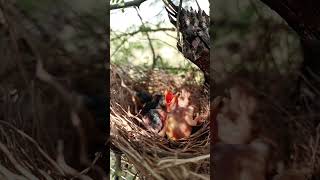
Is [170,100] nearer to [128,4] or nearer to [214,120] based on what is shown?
[214,120]

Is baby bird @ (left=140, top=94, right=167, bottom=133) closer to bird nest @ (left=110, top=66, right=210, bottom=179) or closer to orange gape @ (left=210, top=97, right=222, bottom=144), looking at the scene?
bird nest @ (left=110, top=66, right=210, bottom=179)

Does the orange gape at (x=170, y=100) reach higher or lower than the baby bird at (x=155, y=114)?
higher

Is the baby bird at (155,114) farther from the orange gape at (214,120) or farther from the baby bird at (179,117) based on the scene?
the orange gape at (214,120)

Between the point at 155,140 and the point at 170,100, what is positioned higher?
the point at 170,100

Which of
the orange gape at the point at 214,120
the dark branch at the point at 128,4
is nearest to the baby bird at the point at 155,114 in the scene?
the orange gape at the point at 214,120

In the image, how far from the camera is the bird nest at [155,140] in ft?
4.17

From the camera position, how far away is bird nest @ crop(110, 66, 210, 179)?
1.27m

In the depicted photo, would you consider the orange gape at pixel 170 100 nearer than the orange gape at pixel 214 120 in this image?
No

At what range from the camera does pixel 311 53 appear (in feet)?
3.88

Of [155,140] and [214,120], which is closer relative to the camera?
[214,120]

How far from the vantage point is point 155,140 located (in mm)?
1327

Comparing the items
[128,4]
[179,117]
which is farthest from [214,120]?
[128,4]

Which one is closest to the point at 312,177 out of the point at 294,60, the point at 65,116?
the point at 294,60

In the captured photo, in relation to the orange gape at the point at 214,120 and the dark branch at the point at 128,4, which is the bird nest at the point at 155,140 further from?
the dark branch at the point at 128,4
